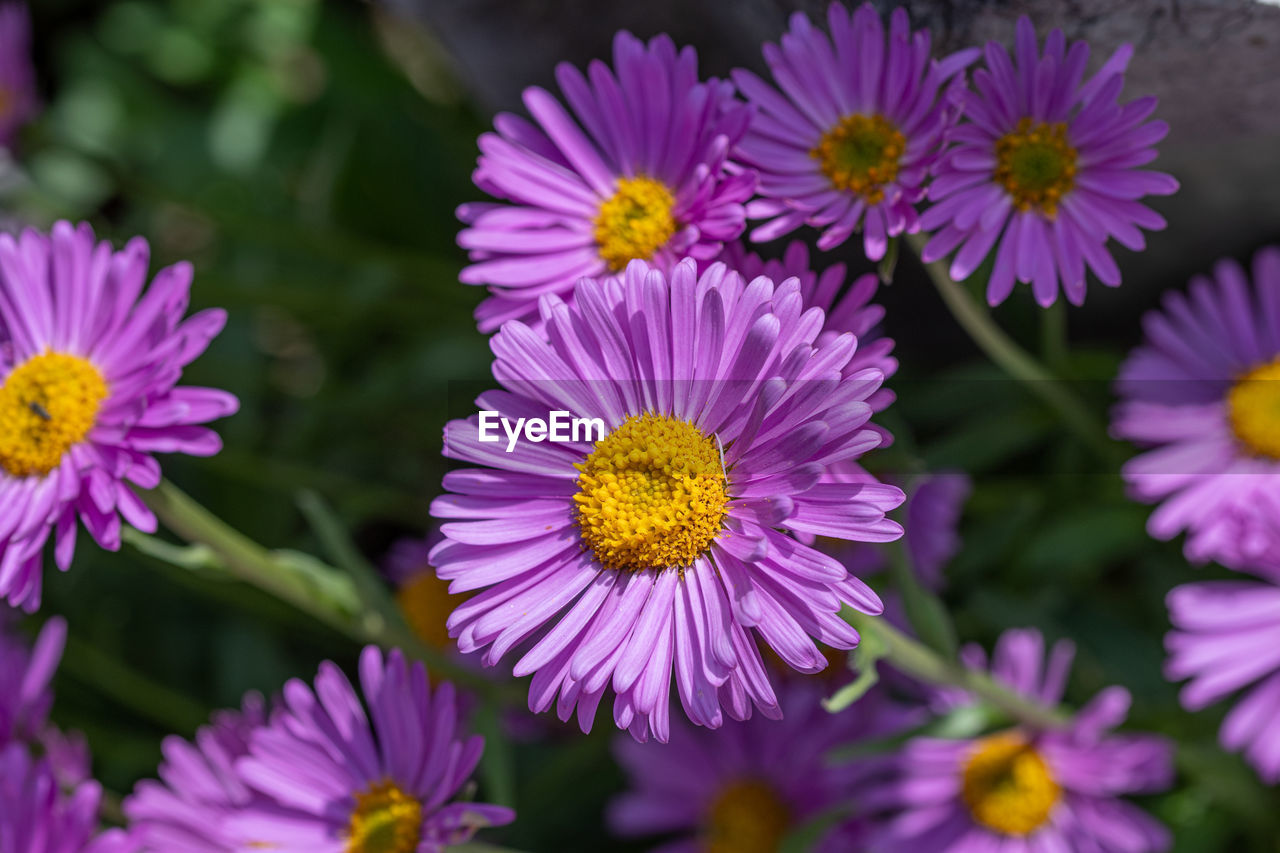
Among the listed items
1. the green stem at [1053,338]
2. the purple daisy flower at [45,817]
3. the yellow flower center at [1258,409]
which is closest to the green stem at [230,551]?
Result: the purple daisy flower at [45,817]

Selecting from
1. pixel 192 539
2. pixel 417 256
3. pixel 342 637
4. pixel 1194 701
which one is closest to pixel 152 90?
pixel 417 256

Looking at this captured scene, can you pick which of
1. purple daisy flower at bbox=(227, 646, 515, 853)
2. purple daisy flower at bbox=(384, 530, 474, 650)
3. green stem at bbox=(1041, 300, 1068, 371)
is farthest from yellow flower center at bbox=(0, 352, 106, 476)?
green stem at bbox=(1041, 300, 1068, 371)

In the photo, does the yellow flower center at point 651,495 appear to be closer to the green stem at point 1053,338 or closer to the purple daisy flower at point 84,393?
the purple daisy flower at point 84,393

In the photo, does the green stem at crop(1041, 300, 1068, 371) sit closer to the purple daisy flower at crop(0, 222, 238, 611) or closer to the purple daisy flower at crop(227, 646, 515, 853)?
the purple daisy flower at crop(227, 646, 515, 853)

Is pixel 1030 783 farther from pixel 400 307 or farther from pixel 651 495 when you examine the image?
pixel 400 307

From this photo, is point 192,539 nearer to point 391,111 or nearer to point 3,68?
point 391,111
